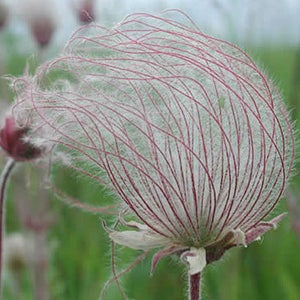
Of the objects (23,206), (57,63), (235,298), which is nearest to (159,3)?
(23,206)

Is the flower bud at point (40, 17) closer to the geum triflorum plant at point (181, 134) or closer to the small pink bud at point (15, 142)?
the small pink bud at point (15, 142)

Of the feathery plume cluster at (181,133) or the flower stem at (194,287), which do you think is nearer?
the flower stem at (194,287)

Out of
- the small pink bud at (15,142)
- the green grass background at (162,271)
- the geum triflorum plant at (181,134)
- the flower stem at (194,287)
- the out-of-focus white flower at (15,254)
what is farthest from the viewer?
the out-of-focus white flower at (15,254)

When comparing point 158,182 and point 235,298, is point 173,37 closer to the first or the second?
point 158,182

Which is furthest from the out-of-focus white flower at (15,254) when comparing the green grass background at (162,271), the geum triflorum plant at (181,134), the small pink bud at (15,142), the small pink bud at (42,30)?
the geum triflorum plant at (181,134)

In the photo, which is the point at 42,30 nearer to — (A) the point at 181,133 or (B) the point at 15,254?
(B) the point at 15,254

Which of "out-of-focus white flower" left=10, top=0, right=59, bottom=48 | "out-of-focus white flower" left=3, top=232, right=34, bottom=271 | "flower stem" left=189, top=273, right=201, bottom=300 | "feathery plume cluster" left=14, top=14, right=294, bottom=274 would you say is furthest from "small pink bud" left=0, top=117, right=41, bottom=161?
"out-of-focus white flower" left=10, top=0, right=59, bottom=48

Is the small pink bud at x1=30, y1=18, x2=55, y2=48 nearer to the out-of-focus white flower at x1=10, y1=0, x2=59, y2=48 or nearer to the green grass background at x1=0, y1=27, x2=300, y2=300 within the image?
the out-of-focus white flower at x1=10, y1=0, x2=59, y2=48

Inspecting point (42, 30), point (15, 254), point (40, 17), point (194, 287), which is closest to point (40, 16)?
point (40, 17)
